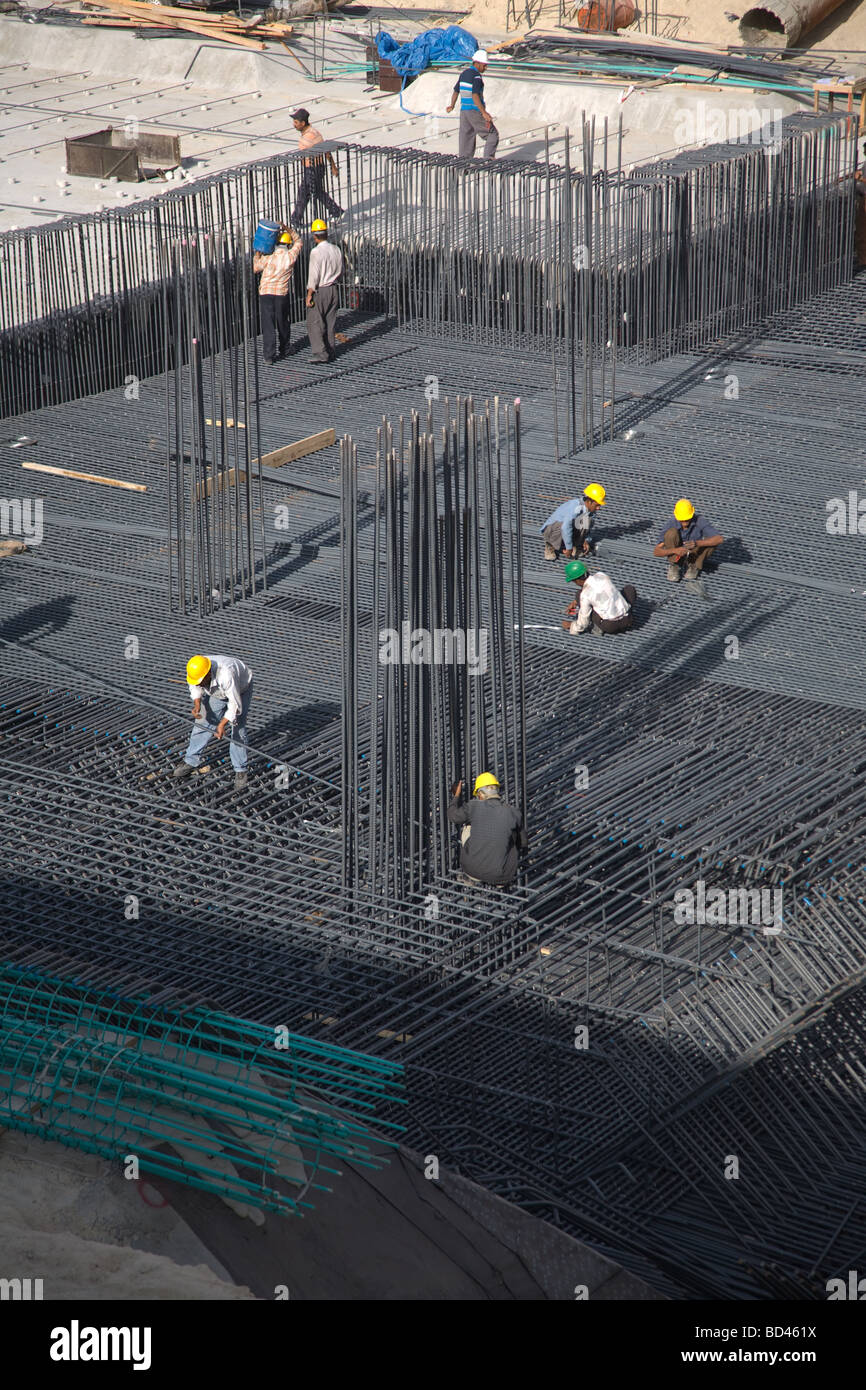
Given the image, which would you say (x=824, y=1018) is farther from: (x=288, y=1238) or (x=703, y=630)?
(x=703, y=630)

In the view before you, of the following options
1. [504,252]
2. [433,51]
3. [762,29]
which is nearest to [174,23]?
[433,51]

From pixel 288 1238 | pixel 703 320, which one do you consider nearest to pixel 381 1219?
pixel 288 1238

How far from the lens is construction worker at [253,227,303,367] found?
20.8m

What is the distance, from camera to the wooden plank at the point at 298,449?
18.1 meters

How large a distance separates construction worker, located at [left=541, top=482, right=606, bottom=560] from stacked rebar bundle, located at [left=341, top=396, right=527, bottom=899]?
13.6 feet

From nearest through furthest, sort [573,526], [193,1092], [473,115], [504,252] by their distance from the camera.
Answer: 1. [193,1092]
2. [573,526]
3. [504,252]
4. [473,115]

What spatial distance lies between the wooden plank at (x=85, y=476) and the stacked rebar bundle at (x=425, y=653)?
686cm

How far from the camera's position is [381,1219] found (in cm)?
870

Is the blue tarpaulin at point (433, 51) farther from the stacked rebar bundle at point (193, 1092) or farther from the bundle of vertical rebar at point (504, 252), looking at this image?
the stacked rebar bundle at point (193, 1092)

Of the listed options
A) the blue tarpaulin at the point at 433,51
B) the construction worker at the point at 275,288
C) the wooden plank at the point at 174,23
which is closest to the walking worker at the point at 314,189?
the construction worker at the point at 275,288

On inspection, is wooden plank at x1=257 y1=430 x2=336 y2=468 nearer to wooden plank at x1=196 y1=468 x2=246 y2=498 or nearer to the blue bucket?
wooden plank at x1=196 y1=468 x2=246 y2=498

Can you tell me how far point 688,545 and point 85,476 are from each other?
630 cm

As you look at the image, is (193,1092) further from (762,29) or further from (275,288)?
(762,29)

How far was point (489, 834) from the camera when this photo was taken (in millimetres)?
11086
